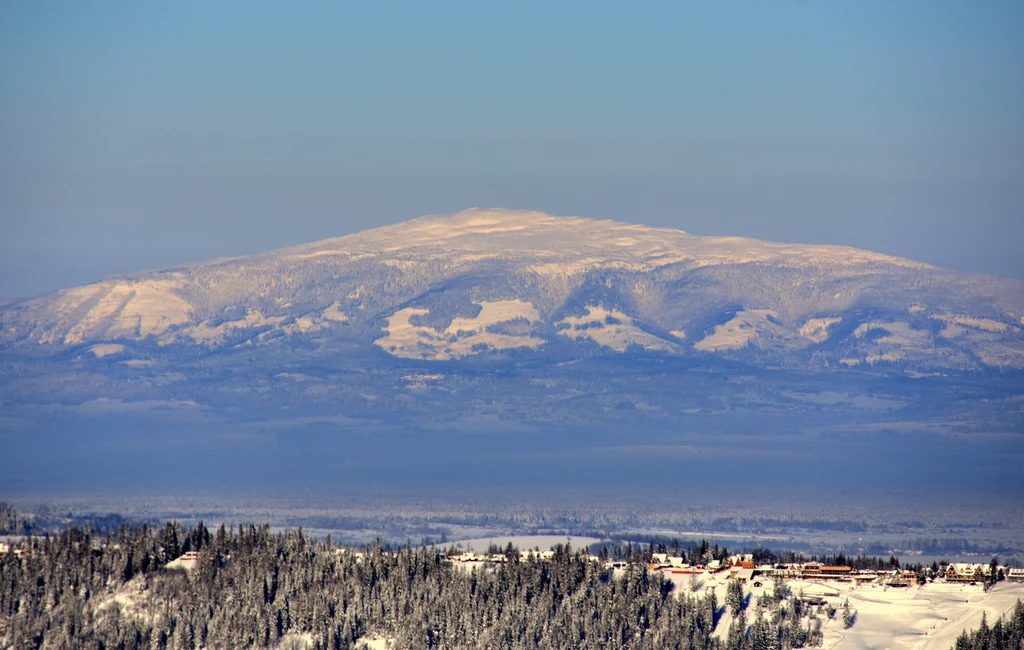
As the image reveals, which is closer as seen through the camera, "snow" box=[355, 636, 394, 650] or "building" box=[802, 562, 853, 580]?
"snow" box=[355, 636, 394, 650]

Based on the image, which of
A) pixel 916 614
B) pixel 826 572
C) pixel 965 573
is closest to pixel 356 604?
pixel 826 572

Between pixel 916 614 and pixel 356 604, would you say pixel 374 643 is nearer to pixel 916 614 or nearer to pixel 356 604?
pixel 356 604

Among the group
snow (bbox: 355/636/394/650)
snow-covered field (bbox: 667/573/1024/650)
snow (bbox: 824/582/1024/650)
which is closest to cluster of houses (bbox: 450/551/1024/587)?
snow-covered field (bbox: 667/573/1024/650)

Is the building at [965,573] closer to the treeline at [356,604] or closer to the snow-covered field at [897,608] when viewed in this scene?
the snow-covered field at [897,608]

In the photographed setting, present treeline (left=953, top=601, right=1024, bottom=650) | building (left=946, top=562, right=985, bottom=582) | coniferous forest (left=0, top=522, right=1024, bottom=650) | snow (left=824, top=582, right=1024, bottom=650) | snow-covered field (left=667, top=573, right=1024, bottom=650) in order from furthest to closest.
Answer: building (left=946, top=562, right=985, bottom=582) < snow-covered field (left=667, top=573, right=1024, bottom=650) < snow (left=824, top=582, right=1024, bottom=650) < coniferous forest (left=0, top=522, right=1024, bottom=650) < treeline (left=953, top=601, right=1024, bottom=650)

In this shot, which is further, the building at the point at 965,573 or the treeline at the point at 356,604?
the building at the point at 965,573

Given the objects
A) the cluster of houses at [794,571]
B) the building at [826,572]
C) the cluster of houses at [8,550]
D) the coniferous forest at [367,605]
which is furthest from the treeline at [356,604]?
the building at [826,572]

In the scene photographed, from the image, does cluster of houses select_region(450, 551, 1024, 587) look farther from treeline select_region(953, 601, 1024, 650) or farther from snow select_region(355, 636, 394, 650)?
snow select_region(355, 636, 394, 650)
